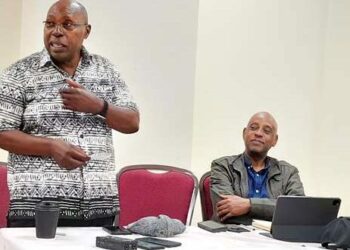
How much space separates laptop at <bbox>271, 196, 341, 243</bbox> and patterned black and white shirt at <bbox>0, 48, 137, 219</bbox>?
62cm

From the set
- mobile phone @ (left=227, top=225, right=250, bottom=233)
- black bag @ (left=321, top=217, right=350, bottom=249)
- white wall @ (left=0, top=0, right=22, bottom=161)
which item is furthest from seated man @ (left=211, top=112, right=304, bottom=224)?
white wall @ (left=0, top=0, right=22, bottom=161)

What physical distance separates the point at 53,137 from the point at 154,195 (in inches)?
49.8

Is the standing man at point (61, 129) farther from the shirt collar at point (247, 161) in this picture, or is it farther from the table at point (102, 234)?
the shirt collar at point (247, 161)

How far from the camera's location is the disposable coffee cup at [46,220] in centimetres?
170

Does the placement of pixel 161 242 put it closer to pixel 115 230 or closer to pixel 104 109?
pixel 115 230

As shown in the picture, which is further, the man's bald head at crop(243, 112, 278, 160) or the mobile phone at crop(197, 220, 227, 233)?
the man's bald head at crop(243, 112, 278, 160)

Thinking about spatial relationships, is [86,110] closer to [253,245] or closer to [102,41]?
[253,245]

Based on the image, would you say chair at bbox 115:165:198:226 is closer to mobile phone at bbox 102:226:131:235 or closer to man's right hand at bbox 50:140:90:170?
mobile phone at bbox 102:226:131:235

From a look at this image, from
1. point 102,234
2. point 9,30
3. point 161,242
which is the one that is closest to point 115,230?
point 102,234

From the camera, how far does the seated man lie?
9.15 ft

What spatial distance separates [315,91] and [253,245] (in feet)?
8.13

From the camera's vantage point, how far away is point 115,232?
1.93m

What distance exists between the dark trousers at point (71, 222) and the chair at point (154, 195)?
1022mm

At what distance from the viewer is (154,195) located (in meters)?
3.05
